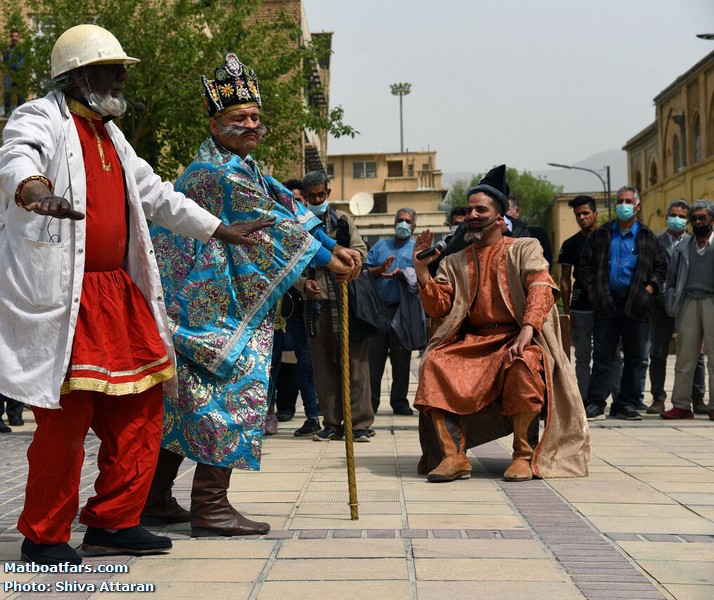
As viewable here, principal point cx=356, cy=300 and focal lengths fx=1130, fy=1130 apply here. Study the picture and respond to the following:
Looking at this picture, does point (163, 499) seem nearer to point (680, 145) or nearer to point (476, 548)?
point (476, 548)

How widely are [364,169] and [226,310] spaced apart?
88.8m

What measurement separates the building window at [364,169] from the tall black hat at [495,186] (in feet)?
282

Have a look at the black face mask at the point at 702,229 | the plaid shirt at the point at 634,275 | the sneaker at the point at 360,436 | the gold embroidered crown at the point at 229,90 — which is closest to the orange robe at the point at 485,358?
the sneaker at the point at 360,436

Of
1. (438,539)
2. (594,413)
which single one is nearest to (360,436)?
(594,413)

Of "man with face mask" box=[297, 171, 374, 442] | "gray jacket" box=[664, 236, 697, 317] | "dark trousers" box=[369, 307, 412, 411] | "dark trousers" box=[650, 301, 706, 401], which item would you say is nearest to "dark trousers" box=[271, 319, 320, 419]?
"man with face mask" box=[297, 171, 374, 442]

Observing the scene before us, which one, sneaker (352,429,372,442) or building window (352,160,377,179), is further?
building window (352,160,377,179)

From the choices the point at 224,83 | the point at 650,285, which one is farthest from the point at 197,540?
the point at 650,285

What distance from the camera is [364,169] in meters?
93.2

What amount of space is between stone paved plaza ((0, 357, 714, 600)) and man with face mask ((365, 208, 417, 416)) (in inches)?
139

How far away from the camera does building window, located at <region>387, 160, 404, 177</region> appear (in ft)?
306

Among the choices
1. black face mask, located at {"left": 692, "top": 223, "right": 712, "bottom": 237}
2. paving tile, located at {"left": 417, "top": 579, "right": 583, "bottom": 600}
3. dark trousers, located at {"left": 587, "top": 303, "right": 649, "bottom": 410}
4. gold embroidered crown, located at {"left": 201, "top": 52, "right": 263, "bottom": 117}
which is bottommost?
paving tile, located at {"left": 417, "top": 579, "right": 583, "bottom": 600}

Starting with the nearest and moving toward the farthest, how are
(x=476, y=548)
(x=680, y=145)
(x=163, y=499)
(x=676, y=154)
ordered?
(x=476, y=548)
(x=163, y=499)
(x=680, y=145)
(x=676, y=154)

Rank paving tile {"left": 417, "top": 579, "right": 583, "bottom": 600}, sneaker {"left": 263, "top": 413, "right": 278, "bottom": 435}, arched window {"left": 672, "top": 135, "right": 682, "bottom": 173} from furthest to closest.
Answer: arched window {"left": 672, "top": 135, "right": 682, "bottom": 173}
sneaker {"left": 263, "top": 413, "right": 278, "bottom": 435}
paving tile {"left": 417, "top": 579, "right": 583, "bottom": 600}

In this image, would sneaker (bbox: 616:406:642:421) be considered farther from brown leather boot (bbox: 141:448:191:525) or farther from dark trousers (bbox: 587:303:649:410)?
brown leather boot (bbox: 141:448:191:525)
